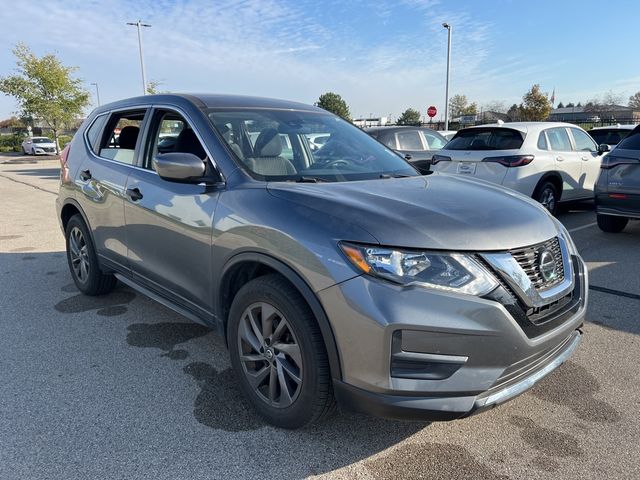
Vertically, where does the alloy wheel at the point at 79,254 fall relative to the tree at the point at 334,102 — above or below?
below

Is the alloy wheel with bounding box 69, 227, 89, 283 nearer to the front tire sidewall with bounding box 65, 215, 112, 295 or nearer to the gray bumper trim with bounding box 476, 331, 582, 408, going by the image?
the front tire sidewall with bounding box 65, 215, 112, 295

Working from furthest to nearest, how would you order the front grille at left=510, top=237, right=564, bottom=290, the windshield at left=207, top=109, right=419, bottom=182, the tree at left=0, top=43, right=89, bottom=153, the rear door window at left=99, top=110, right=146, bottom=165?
the tree at left=0, top=43, right=89, bottom=153 → the rear door window at left=99, top=110, right=146, bottom=165 → the windshield at left=207, top=109, right=419, bottom=182 → the front grille at left=510, top=237, right=564, bottom=290

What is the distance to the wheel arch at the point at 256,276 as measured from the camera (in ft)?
7.28

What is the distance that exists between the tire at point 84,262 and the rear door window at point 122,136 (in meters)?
0.76

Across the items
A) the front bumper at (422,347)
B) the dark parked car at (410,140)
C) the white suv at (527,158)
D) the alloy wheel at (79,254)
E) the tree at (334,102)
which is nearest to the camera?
the front bumper at (422,347)

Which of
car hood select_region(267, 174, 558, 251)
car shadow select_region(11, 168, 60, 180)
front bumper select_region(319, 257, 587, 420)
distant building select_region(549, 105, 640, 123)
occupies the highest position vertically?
distant building select_region(549, 105, 640, 123)

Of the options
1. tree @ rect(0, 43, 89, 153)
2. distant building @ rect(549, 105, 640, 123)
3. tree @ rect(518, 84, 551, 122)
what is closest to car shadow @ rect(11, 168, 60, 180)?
tree @ rect(0, 43, 89, 153)

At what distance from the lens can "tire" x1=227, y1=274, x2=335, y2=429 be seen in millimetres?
2297

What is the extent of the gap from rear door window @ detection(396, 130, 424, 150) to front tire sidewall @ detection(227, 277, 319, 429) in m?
7.72

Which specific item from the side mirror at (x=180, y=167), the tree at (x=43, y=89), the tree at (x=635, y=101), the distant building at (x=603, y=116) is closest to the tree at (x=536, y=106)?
the distant building at (x=603, y=116)

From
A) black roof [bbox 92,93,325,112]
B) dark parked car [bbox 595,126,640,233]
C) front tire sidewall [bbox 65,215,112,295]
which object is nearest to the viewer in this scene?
black roof [bbox 92,93,325,112]

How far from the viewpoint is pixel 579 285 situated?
2660 millimetres

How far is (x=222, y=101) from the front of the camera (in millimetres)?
3441

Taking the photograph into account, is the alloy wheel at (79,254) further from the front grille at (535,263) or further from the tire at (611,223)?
the tire at (611,223)
